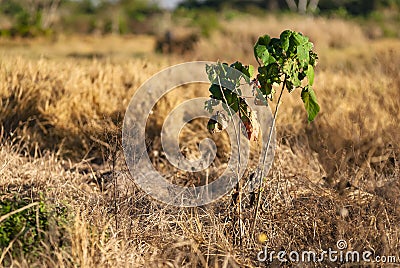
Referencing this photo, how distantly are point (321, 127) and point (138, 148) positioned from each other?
1632mm

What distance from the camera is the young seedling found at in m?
2.92

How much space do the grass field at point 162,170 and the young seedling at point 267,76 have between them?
0.35 metres

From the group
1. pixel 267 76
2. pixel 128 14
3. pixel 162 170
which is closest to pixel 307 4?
pixel 128 14

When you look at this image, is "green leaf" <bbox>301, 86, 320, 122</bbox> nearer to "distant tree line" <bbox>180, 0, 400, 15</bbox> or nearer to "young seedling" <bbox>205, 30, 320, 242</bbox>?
"young seedling" <bbox>205, 30, 320, 242</bbox>

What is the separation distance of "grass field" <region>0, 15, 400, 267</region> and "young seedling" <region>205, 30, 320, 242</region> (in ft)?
1.16

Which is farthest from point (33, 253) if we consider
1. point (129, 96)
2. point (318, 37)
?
point (318, 37)

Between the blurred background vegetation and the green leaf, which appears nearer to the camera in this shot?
the green leaf

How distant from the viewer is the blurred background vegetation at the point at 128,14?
79.5 feet

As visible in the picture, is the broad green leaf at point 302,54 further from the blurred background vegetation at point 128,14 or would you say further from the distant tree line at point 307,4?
the distant tree line at point 307,4

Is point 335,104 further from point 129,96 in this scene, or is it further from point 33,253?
point 33,253

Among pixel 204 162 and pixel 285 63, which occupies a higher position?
pixel 285 63

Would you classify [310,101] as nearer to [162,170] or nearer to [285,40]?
[285,40]

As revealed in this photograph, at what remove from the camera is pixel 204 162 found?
14.1 feet

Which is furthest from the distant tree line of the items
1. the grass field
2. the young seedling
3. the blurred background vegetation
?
the young seedling
